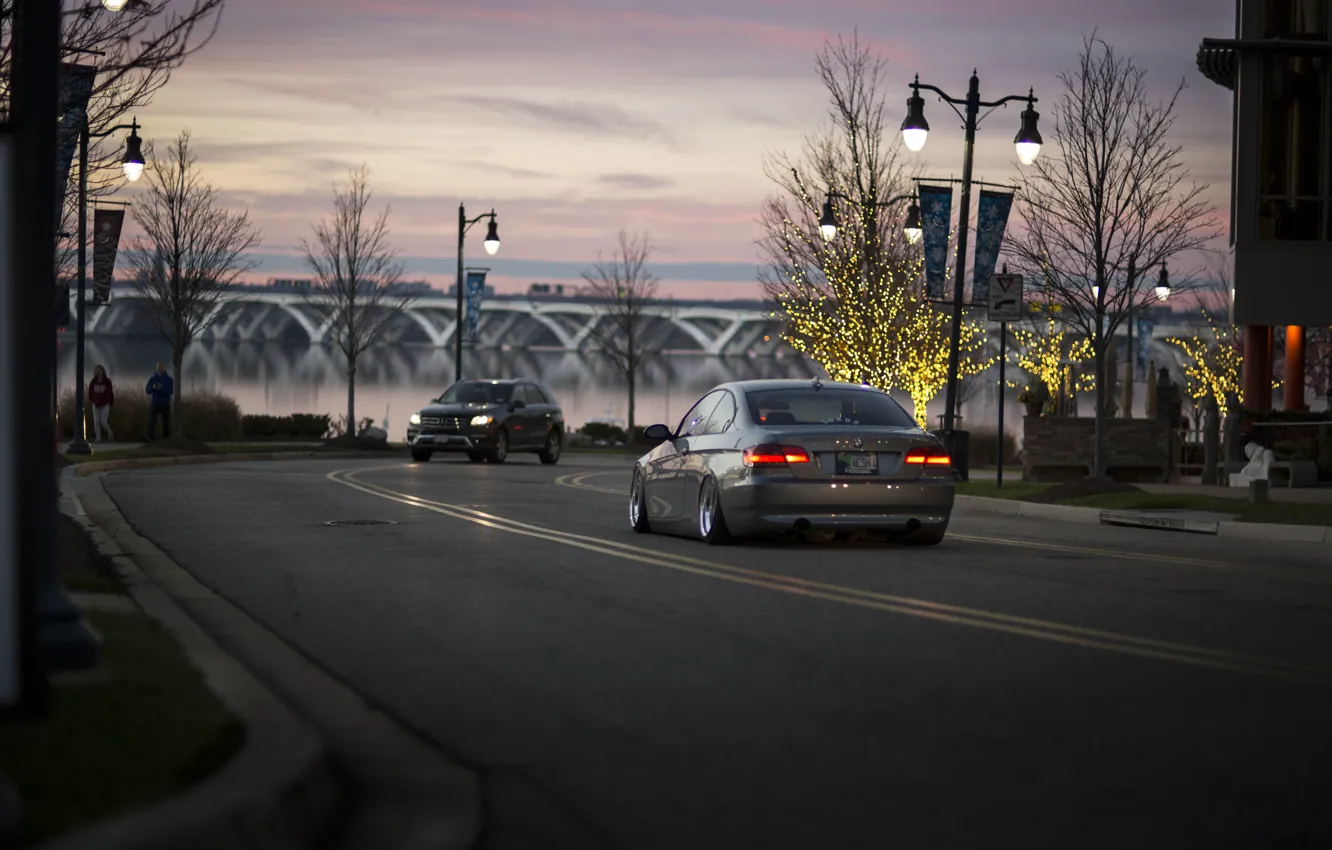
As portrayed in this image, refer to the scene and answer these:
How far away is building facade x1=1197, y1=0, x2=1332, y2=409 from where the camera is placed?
36.2 metres

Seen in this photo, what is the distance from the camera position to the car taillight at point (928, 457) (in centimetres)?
1481

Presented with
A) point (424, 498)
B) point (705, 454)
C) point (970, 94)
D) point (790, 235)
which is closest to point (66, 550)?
point (705, 454)

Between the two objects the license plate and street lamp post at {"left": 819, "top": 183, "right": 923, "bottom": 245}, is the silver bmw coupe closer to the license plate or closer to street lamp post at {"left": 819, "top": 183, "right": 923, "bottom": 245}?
the license plate

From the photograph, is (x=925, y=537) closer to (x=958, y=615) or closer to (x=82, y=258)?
(x=958, y=615)

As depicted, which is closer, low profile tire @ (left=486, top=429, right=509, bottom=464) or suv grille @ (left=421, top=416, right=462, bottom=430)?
suv grille @ (left=421, top=416, right=462, bottom=430)

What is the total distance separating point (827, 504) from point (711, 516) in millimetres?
1137

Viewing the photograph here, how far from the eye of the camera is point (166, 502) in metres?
20.9

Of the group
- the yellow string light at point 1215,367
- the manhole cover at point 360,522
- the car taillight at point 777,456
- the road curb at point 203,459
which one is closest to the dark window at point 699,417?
the car taillight at point 777,456

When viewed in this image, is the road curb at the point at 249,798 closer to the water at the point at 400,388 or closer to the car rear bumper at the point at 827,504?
the car rear bumper at the point at 827,504

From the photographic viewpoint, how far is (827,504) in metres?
14.6

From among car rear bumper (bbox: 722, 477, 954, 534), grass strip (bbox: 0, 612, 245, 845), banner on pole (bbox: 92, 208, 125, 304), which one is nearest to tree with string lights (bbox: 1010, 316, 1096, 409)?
banner on pole (bbox: 92, 208, 125, 304)

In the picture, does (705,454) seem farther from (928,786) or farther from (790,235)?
(790,235)

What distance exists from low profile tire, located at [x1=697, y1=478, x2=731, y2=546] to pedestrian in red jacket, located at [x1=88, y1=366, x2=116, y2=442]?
26799mm

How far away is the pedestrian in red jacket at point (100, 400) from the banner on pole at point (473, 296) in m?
10.1
